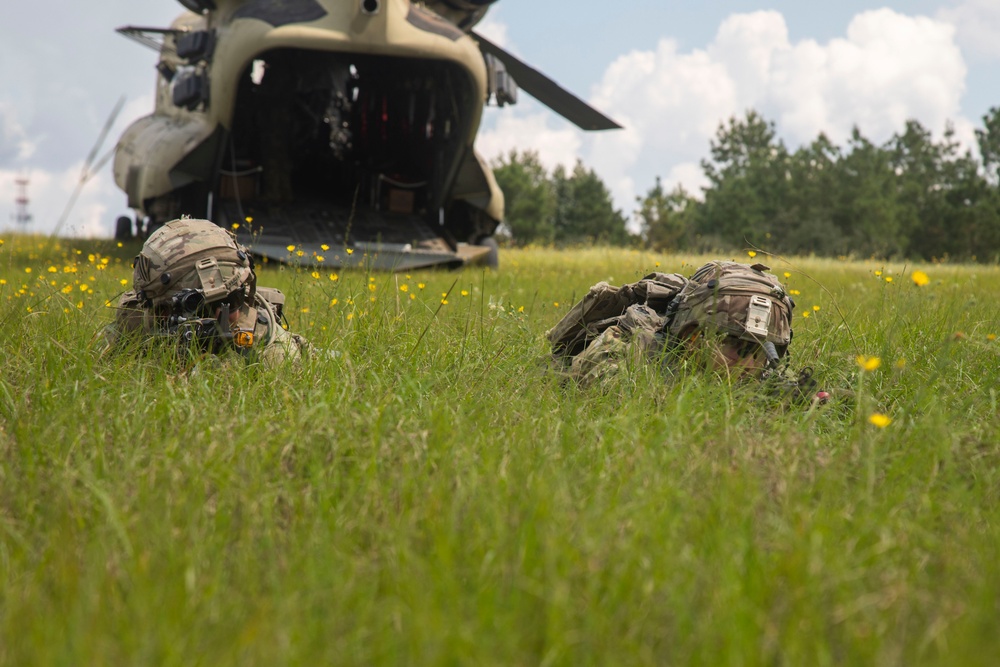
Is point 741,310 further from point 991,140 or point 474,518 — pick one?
point 991,140

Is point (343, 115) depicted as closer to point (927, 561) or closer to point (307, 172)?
point (307, 172)

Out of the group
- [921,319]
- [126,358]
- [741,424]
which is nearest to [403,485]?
[741,424]

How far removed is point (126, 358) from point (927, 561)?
2974 mm

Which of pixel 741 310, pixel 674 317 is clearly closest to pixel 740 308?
pixel 741 310

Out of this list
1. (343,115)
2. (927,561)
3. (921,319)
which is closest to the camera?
(927,561)

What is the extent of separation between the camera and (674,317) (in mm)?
3840

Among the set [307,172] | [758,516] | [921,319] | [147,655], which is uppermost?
[307,172]

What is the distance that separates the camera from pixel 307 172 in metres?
13.4

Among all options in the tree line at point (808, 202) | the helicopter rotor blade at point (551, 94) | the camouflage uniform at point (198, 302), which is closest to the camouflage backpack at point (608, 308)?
the camouflage uniform at point (198, 302)

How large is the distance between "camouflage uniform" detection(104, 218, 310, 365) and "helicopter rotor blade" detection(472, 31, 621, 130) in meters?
9.93

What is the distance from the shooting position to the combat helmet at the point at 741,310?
346 cm

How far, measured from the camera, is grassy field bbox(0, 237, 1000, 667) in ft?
5.59

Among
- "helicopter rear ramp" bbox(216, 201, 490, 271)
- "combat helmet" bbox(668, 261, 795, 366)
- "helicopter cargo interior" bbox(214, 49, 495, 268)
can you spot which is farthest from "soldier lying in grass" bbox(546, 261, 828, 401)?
"helicopter cargo interior" bbox(214, 49, 495, 268)

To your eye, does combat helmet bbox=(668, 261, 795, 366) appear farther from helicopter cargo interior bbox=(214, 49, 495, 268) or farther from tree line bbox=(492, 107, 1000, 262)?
tree line bbox=(492, 107, 1000, 262)
